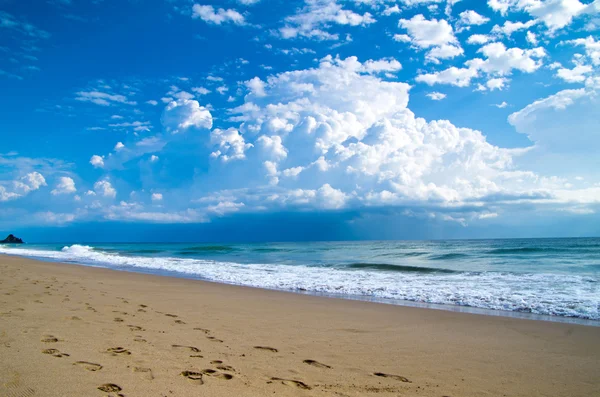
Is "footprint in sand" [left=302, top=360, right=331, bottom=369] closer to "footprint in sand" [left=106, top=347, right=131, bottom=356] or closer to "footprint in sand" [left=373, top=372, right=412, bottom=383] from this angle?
"footprint in sand" [left=373, top=372, right=412, bottom=383]

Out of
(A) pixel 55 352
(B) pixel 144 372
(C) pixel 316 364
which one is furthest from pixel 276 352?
(A) pixel 55 352

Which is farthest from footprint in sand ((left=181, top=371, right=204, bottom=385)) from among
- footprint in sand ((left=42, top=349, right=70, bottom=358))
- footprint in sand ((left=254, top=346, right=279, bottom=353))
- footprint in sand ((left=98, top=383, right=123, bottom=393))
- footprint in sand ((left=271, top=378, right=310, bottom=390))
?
footprint in sand ((left=42, top=349, right=70, bottom=358))

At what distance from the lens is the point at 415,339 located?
632 cm

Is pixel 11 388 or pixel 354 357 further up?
pixel 11 388

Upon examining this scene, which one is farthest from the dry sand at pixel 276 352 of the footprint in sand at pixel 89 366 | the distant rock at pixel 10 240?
the distant rock at pixel 10 240

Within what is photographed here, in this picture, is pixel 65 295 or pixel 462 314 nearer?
pixel 462 314

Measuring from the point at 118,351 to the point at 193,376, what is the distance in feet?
4.62

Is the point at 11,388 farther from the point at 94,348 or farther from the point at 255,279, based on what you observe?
the point at 255,279

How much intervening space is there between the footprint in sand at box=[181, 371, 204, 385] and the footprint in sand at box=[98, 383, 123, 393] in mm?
705

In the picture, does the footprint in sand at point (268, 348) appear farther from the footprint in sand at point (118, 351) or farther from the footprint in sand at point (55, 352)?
the footprint in sand at point (55, 352)

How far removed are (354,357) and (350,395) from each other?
1437 millimetres

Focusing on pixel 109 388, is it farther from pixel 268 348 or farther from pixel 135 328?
pixel 135 328

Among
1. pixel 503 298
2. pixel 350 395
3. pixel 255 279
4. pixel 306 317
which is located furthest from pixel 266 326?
pixel 255 279

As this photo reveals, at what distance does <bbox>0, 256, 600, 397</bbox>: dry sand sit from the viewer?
3787mm
